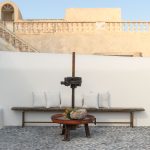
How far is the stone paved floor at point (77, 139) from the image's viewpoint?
24.7 ft

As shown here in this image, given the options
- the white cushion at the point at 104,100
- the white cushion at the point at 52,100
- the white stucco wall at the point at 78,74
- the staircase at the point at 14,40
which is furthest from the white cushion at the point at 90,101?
the staircase at the point at 14,40

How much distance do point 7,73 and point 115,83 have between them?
9.84ft

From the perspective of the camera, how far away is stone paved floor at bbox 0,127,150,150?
7.53 metres

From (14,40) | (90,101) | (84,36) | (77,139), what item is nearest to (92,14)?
(84,36)

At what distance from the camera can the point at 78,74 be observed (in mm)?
10570

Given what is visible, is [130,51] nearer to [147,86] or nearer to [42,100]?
[147,86]

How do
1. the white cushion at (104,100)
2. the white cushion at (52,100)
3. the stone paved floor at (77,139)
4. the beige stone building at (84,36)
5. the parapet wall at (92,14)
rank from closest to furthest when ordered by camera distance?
the stone paved floor at (77,139) < the white cushion at (52,100) < the white cushion at (104,100) < the beige stone building at (84,36) < the parapet wall at (92,14)

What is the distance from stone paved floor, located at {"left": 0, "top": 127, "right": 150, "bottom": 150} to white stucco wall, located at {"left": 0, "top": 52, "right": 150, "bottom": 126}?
2.34 feet

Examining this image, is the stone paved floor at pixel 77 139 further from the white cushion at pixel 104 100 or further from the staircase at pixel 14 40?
the staircase at pixel 14 40

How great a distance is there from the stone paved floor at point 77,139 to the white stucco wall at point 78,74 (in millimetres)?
714

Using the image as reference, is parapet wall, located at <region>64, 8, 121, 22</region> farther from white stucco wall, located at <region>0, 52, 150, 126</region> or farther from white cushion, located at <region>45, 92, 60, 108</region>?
white cushion, located at <region>45, 92, 60, 108</region>

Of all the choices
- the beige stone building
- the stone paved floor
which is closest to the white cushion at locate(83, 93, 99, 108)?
the stone paved floor

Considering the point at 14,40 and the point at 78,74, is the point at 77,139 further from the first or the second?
the point at 14,40

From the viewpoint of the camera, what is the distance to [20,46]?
1403 cm
